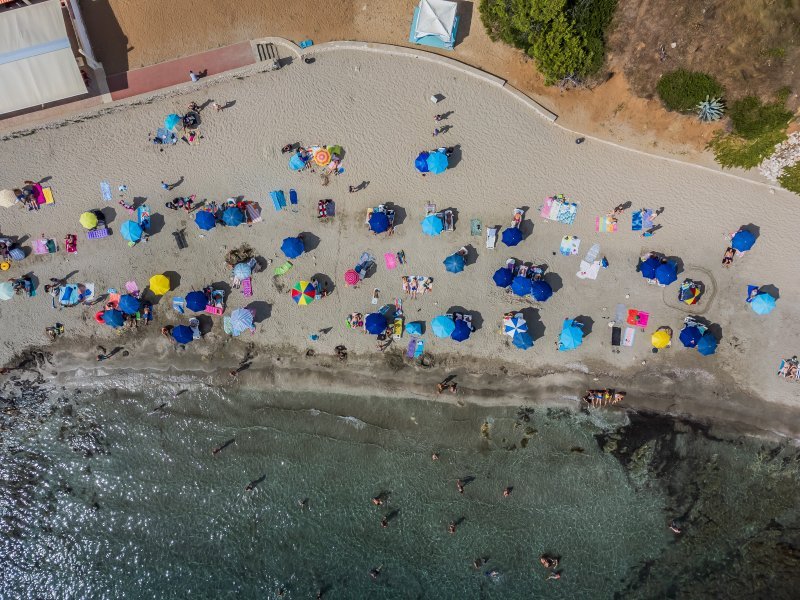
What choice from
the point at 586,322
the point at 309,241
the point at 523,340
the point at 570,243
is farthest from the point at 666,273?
the point at 309,241

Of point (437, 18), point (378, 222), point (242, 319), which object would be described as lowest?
point (242, 319)

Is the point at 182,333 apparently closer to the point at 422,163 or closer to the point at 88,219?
the point at 88,219

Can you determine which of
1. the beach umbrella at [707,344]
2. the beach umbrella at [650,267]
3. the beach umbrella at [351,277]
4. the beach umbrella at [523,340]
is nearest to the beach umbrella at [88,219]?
the beach umbrella at [351,277]

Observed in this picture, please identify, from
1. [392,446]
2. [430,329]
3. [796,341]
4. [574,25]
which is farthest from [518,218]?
[796,341]

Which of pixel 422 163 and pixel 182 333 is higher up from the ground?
pixel 422 163

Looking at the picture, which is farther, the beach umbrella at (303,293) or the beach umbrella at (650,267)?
the beach umbrella at (303,293)

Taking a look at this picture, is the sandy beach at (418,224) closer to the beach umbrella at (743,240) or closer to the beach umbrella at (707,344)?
the beach umbrella at (743,240)

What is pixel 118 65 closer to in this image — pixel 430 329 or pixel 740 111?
pixel 430 329

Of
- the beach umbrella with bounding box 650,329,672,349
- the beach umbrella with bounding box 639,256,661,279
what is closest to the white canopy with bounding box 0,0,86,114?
the beach umbrella with bounding box 639,256,661,279
